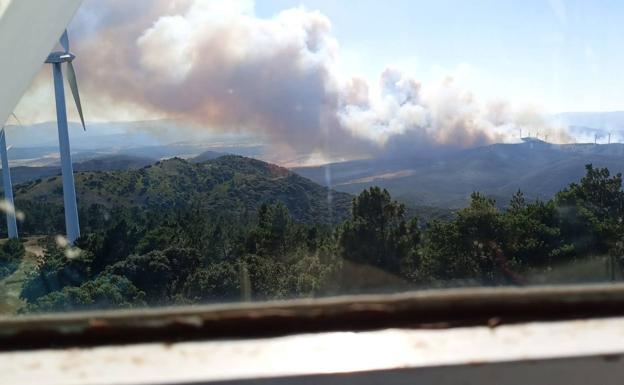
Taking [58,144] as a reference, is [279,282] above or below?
below

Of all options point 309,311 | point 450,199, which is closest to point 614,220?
point 450,199

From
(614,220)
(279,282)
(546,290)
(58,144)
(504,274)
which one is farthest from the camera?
(58,144)

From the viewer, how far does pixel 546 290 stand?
32.3 inches

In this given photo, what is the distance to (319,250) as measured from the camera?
6.23ft

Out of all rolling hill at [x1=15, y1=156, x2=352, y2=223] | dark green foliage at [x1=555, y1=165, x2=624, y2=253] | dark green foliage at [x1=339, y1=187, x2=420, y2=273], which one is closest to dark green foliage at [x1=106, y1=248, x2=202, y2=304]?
dark green foliage at [x1=339, y1=187, x2=420, y2=273]

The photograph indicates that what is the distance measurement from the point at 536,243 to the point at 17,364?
1314 millimetres

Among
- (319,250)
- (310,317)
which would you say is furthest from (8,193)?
(310,317)

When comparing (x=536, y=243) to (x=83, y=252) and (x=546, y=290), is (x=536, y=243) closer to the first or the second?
(x=546, y=290)

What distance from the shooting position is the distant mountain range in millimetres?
2129

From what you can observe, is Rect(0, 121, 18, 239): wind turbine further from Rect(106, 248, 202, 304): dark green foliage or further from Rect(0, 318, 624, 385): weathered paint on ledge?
Rect(0, 318, 624, 385): weathered paint on ledge

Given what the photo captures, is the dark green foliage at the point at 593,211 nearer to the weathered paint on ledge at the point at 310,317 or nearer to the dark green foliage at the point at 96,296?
the weathered paint on ledge at the point at 310,317

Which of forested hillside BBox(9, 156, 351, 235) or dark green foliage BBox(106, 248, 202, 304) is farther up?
forested hillside BBox(9, 156, 351, 235)

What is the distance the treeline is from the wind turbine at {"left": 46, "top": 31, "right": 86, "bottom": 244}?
38cm

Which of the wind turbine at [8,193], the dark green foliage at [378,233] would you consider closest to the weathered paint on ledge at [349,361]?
the dark green foliage at [378,233]
